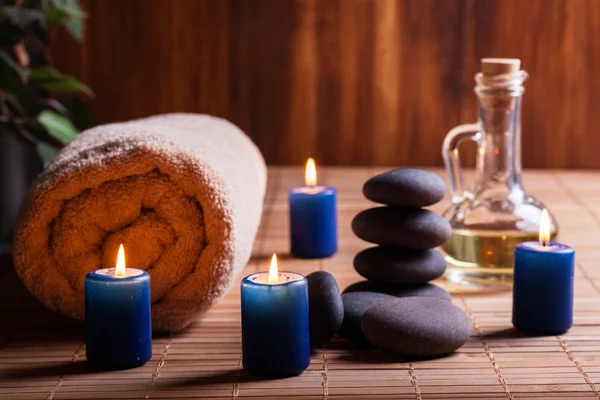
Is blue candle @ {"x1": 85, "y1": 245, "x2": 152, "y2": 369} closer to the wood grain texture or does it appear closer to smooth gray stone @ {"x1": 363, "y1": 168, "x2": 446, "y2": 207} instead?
smooth gray stone @ {"x1": 363, "y1": 168, "x2": 446, "y2": 207}

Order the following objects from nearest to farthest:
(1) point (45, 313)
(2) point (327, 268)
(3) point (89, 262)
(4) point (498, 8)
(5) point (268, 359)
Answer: (5) point (268, 359)
(3) point (89, 262)
(1) point (45, 313)
(2) point (327, 268)
(4) point (498, 8)

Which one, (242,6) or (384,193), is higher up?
(242,6)

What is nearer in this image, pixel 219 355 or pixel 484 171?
pixel 219 355

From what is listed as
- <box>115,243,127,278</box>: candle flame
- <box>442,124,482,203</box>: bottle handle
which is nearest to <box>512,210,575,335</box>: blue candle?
<box>442,124,482,203</box>: bottle handle

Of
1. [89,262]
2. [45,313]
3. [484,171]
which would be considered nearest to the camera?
[89,262]

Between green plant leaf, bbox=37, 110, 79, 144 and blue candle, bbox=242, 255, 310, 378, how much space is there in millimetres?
907

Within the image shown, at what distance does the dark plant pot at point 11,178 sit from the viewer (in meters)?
2.07

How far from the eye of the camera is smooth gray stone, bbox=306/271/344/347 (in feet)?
3.42

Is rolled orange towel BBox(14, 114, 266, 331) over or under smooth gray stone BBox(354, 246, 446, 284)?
over

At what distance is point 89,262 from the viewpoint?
1.13 m

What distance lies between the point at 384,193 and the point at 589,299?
0.33 m

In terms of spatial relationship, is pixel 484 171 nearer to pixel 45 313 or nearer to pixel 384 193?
pixel 384 193

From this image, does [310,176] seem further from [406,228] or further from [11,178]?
[11,178]

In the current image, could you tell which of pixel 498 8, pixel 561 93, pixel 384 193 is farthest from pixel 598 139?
pixel 384 193
